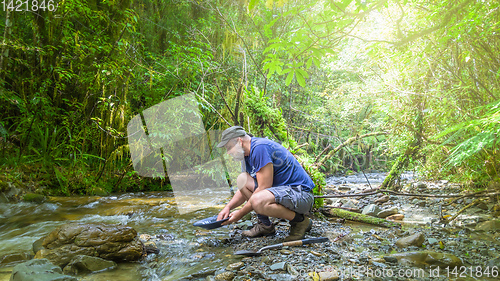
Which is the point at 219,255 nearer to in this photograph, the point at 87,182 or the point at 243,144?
the point at 243,144

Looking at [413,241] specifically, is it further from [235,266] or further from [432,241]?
[235,266]

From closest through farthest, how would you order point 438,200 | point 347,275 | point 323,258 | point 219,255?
1. point 347,275
2. point 323,258
3. point 219,255
4. point 438,200

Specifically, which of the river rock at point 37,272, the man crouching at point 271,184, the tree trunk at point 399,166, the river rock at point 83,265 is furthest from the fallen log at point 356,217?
the river rock at point 37,272

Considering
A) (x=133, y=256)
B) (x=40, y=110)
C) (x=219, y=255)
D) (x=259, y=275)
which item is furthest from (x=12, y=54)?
(x=259, y=275)

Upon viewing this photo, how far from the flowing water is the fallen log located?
169cm

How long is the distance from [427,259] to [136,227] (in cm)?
352

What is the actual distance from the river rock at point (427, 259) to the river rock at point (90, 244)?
2.42 metres

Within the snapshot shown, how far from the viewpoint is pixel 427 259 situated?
2.17m

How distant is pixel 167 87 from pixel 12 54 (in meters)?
3.39

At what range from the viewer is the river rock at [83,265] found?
Result: 2184mm

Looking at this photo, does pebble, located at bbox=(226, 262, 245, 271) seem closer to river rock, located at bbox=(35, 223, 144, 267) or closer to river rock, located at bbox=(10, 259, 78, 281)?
river rock, located at bbox=(35, 223, 144, 267)

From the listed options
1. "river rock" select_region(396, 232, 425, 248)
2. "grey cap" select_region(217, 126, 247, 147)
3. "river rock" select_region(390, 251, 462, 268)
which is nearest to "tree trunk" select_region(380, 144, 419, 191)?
"river rock" select_region(396, 232, 425, 248)

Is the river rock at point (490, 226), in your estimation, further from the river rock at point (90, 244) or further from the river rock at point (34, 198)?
the river rock at point (34, 198)

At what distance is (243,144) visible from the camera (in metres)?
2.90
